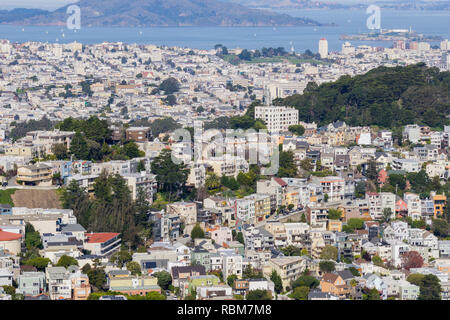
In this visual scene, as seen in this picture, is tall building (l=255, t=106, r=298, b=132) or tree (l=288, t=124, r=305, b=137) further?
tall building (l=255, t=106, r=298, b=132)

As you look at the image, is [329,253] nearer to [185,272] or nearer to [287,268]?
[287,268]

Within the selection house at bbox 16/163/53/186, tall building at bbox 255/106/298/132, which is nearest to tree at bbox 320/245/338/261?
house at bbox 16/163/53/186

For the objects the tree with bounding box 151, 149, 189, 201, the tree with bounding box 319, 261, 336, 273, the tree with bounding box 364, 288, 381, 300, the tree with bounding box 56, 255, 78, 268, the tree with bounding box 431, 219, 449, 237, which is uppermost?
the tree with bounding box 151, 149, 189, 201

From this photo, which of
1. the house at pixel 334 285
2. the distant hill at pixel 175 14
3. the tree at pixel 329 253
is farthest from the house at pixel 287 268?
the distant hill at pixel 175 14

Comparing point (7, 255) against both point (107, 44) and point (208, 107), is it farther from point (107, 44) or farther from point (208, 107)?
point (107, 44)

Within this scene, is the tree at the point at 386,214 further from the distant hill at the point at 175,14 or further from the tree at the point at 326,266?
the distant hill at the point at 175,14

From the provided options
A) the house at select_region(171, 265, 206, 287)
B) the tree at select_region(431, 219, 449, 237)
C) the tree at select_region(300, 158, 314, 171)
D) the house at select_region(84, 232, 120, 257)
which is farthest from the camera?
the tree at select_region(300, 158, 314, 171)

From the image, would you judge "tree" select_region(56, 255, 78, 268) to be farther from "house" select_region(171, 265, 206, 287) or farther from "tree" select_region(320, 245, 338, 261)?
"tree" select_region(320, 245, 338, 261)
